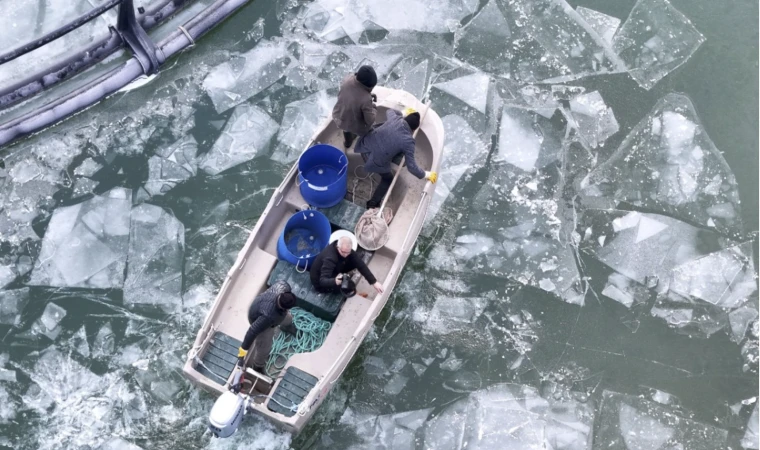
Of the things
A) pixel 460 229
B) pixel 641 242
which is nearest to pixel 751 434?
pixel 641 242

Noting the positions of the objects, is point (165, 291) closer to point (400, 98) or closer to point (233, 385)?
point (233, 385)

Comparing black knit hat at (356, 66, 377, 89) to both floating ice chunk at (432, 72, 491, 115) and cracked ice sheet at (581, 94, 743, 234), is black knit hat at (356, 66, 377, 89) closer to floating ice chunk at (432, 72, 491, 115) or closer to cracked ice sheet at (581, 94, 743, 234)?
floating ice chunk at (432, 72, 491, 115)

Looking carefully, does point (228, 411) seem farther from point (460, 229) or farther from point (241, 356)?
point (460, 229)

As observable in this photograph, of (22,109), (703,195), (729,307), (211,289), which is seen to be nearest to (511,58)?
(703,195)

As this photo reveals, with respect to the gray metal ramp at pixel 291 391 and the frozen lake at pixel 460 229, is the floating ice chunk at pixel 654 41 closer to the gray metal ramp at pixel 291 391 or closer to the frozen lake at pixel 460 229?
the frozen lake at pixel 460 229

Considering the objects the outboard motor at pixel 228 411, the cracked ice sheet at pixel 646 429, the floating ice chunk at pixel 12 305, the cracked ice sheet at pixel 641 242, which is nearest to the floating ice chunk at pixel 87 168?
the floating ice chunk at pixel 12 305

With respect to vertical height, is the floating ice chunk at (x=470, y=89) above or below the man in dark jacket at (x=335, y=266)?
above

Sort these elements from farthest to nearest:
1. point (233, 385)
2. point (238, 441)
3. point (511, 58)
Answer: point (511, 58), point (238, 441), point (233, 385)

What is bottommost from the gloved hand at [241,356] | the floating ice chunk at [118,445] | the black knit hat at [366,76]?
the floating ice chunk at [118,445]
